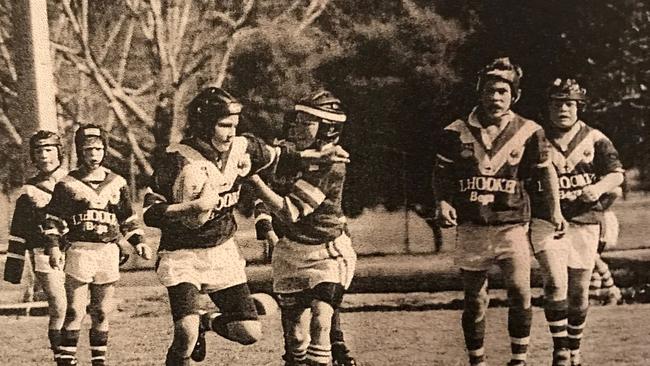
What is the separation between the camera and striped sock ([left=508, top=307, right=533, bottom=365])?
2.00 metres

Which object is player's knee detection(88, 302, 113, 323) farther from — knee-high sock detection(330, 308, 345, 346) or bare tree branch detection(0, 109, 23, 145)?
knee-high sock detection(330, 308, 345, 346)

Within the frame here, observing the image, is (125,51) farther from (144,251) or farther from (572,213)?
(572,213)

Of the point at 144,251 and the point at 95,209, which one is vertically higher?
the point at 95,209

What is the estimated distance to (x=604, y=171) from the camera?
2.03m

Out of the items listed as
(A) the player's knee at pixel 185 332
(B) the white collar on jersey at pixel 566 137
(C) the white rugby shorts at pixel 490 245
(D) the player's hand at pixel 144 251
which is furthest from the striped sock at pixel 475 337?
(D) the player's hand at pixel 144 251

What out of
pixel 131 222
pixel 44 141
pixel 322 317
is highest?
pixel 44 141

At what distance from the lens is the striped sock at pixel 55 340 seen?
2.05m

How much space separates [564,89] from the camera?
2008 millimetres

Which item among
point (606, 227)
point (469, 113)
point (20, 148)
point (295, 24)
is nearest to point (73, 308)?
point (20, 148)

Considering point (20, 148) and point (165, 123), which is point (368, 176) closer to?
point (165, 123)

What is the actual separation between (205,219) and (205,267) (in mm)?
120

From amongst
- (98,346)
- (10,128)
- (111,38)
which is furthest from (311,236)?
(10,128)

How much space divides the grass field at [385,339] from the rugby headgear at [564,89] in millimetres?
541

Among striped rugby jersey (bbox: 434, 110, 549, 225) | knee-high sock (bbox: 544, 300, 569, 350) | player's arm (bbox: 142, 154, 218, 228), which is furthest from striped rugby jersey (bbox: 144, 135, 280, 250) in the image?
knee-high sock (bbox: 544, 300, 569, 350)
